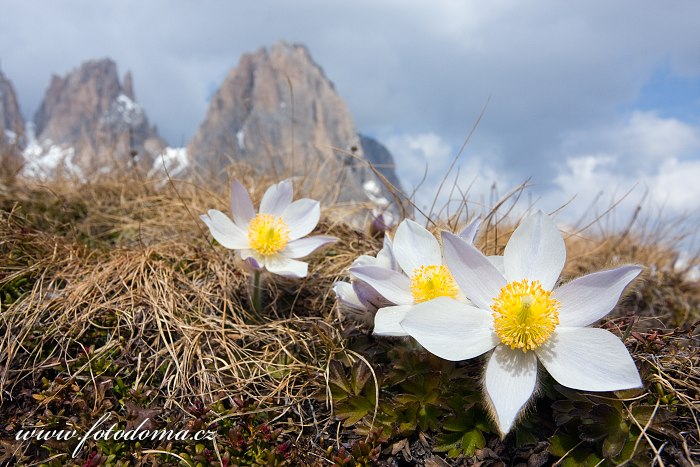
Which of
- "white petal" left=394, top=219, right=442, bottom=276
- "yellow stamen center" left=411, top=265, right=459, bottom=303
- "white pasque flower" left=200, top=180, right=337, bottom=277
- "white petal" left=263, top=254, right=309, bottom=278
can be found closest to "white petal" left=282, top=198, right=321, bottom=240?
"white pasque flower" left=200, top=180, right=337, bottom=277

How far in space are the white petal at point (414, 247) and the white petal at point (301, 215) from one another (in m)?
0.68

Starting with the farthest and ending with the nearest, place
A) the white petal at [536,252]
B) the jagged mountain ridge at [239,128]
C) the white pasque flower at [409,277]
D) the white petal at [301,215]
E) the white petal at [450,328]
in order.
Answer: the jagged mountain ridge at [239,128] → the white petal at [301,215] → the white pasque flower at [409,277] → the white petal at [536,252] → the white petal at [450,328]

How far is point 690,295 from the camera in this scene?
4711 mm

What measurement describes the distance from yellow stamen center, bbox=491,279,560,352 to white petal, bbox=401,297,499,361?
6 centimetres

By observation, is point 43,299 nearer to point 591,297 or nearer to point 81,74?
point 591,297

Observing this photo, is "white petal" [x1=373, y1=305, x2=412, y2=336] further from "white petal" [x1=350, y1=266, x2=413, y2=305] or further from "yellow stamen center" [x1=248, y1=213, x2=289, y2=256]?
"yellow stamen center" [x1=248, y1=213, x2=289, y2=256]

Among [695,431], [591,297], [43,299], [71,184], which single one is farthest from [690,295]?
[71,184]

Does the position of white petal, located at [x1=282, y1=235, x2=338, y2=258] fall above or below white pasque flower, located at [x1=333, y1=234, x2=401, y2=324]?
below

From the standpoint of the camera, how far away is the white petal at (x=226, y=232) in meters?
2.20

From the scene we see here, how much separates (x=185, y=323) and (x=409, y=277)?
3.88 ft

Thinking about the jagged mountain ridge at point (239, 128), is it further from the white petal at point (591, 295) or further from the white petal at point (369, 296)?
the white petal at point (591, 295)

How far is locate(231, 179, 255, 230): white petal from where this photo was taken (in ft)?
7.50

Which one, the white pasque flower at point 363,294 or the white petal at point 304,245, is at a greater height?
the white pasque flower at point 363,294

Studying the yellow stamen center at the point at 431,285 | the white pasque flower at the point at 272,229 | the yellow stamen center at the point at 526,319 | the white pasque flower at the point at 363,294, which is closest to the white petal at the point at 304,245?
the white pasque flower at the point at 272,229
